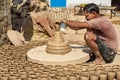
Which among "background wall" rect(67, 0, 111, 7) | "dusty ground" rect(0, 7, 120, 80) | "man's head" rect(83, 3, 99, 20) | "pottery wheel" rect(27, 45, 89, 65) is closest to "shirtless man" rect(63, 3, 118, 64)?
"man's head" rect(83, 3, 99, 20)

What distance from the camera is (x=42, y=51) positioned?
6.09 m

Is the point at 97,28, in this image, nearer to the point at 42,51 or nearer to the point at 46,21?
the point at 42,51

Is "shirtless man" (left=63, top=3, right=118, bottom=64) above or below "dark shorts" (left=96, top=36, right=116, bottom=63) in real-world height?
above

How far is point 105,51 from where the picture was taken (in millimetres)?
5523

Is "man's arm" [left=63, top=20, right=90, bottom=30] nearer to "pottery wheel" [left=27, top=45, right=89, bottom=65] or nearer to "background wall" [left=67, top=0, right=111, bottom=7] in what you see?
"pottery wheel" [left=27, top=45, right=89, bottom=65]

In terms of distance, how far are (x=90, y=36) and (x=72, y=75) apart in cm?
99

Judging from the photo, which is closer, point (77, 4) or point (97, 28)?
point (97, 28)

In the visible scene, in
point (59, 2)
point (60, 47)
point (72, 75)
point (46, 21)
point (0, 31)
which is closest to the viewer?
point (72, 75)

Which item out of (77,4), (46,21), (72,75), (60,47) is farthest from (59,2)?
(72,75)

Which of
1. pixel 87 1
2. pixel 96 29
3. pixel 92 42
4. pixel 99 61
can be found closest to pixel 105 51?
pixel 99 61

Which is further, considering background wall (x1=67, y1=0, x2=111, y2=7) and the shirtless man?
background wall (x1=67, y1=0, x2=111, y2=7)

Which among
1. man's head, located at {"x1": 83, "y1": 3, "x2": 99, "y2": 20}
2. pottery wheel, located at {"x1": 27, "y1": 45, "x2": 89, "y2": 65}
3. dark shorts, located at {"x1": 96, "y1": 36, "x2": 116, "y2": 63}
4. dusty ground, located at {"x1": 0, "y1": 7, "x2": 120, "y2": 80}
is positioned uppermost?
man's head, located at {"x1": 83, "y1": 3, "x2": 99, "y2": 20}

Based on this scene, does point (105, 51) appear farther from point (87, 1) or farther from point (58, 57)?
point (87, 1)

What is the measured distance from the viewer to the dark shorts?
17.9ft
